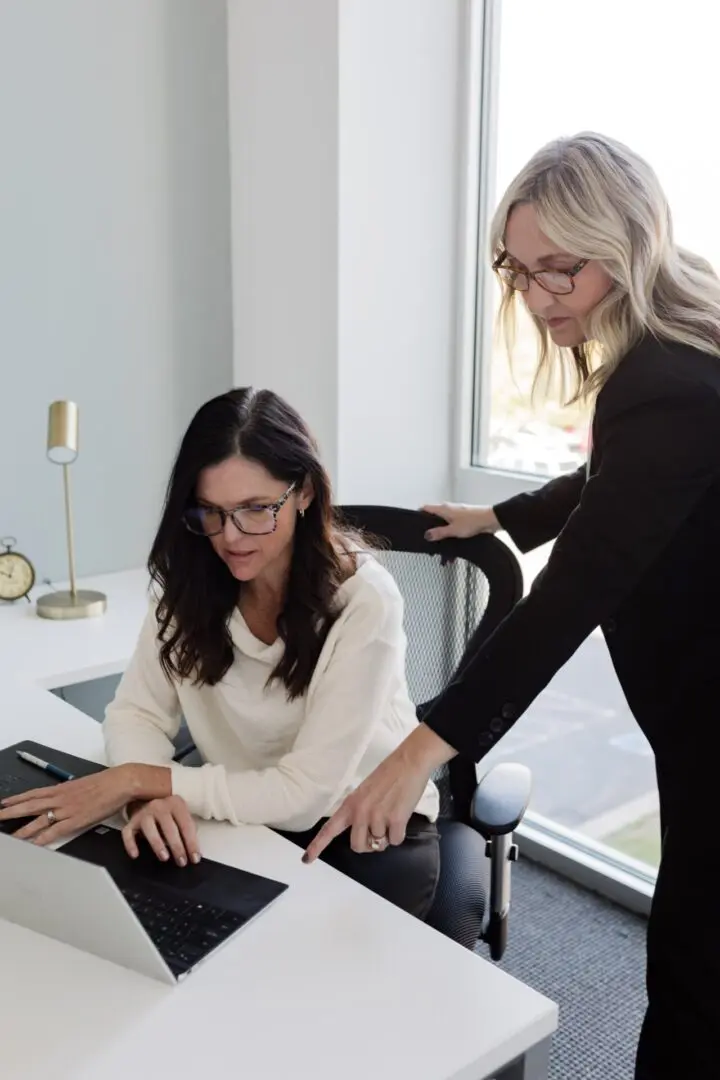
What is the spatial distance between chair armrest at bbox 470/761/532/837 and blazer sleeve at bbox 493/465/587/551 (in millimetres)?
364

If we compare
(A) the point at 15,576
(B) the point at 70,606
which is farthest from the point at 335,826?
(A) the point at 15,576

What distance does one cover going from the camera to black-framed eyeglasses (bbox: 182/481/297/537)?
1466mm

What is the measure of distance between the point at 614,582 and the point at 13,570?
5.20 ft

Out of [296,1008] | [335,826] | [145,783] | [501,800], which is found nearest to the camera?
[296,1008]

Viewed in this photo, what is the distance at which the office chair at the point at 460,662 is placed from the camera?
1.44m

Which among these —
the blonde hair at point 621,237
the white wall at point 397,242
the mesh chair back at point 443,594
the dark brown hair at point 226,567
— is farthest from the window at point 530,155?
the blonde hair at point 621,237

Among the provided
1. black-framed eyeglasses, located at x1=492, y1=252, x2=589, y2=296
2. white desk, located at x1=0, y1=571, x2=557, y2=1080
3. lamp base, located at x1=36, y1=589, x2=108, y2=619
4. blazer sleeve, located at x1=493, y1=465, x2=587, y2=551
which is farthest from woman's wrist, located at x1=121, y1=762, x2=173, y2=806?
lamp base, located at x1=36, y1=589, x2=108, y2=619

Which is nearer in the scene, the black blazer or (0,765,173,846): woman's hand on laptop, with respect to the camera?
the black blazer

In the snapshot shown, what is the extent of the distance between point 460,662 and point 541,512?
0.27 m

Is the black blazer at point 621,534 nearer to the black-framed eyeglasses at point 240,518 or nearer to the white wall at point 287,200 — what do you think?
the black-framed eyeglasses at point 240,518

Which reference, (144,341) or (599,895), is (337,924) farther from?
(144,341)

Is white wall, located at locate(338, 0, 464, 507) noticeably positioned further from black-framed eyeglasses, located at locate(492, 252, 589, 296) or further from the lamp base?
black-framed eyeglasses, located at locate(492, 252, 589, 296)

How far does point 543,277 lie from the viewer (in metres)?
1.21

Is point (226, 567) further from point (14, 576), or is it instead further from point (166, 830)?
point (14, 576)
